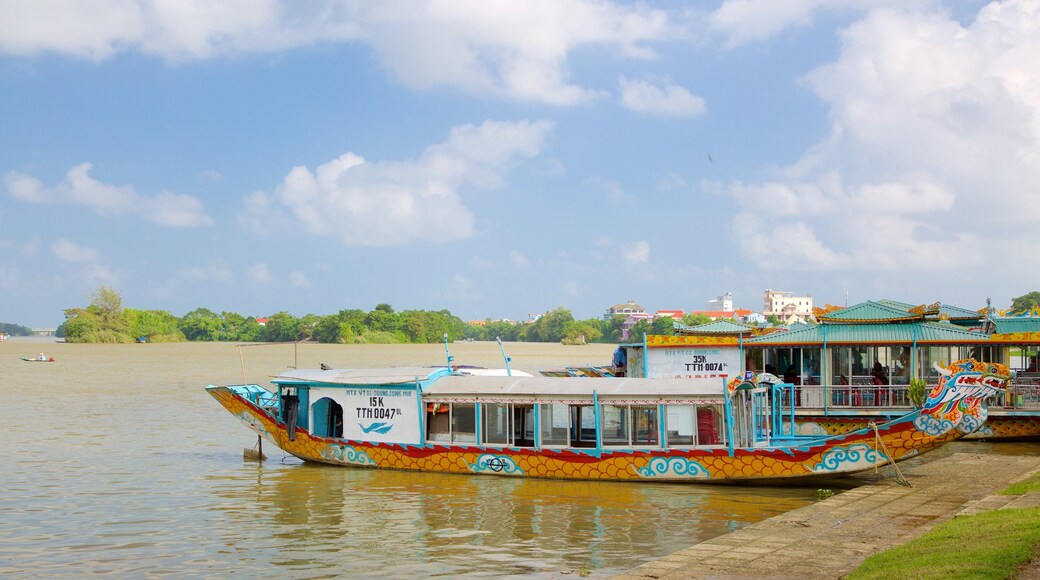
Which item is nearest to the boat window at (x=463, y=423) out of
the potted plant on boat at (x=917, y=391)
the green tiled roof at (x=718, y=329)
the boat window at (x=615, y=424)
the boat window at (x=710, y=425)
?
the boat window at (x=615, y=424)

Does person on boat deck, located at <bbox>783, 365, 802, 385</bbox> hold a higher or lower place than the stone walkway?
higher

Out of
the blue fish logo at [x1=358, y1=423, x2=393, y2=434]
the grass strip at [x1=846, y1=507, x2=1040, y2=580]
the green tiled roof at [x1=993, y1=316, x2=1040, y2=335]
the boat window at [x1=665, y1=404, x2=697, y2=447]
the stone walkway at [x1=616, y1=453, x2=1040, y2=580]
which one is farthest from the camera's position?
the green tiled roof at [x1=993, y1=316, x2=1040, y2=335]

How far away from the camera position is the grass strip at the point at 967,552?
758 cm

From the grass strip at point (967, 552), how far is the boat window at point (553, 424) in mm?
7292

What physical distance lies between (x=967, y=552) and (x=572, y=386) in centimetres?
856

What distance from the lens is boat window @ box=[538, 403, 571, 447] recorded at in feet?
53.8

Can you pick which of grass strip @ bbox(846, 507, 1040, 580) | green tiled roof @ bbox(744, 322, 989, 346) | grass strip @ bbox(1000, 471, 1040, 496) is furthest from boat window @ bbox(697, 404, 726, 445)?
green tiled roof @ bbox(744, 322, 989, 346)

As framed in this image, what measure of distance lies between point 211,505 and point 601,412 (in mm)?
6251

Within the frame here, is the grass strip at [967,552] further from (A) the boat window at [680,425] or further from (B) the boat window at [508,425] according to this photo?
(B) the boat window at [508,425]

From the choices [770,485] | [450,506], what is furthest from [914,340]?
[450,506]

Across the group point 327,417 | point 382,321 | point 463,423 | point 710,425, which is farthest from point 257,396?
point 382,321

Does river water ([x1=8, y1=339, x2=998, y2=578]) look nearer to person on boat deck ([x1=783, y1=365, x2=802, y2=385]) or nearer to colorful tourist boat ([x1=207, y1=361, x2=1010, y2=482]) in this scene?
colorful tourist boat ([x1=207, y1=361, x2=1010, y2=482])

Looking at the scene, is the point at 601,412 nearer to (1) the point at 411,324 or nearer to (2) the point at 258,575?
(2) the point at 258,575

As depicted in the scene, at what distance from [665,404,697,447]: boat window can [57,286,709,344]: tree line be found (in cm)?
8341
